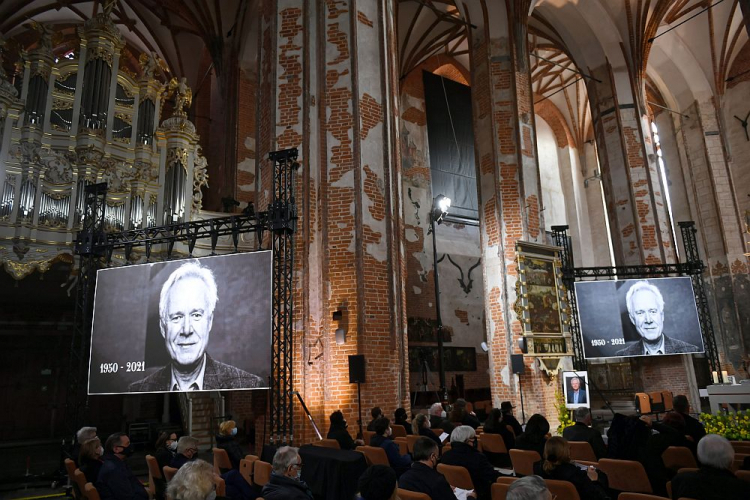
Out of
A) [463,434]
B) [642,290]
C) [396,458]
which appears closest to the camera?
[463,434]

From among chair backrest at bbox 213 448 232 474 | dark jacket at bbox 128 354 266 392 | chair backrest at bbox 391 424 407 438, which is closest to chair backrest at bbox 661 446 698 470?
chair backrest at bbox 391 424 407 438

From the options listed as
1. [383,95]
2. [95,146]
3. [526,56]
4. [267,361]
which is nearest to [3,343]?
[95,146]

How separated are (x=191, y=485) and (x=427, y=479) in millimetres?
1556

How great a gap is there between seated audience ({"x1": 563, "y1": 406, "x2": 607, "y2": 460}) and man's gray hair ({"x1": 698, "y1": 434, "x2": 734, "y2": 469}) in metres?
2.59

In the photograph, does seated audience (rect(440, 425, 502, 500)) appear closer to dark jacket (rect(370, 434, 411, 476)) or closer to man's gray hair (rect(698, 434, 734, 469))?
dark jacket (rect(370, 434, 411, 476))

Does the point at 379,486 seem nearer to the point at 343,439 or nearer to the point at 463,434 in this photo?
the point at 463,434

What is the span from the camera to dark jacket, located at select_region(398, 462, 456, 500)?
3.66 meters

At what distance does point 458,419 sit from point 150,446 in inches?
321

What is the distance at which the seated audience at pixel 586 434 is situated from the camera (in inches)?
238

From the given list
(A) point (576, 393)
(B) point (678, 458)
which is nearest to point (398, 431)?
(B) point (678, 458)

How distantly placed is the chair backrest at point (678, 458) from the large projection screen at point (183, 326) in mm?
5150

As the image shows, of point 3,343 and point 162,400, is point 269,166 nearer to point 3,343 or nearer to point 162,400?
point 162,400

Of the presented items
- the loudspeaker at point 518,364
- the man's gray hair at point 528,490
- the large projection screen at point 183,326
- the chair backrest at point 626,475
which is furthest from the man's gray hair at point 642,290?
the man's gray hair at point 528,490

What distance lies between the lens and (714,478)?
11.3 ft
